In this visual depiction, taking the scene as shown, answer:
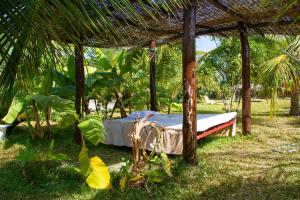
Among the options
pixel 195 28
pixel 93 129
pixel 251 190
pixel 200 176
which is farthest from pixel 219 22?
pixel 93 129

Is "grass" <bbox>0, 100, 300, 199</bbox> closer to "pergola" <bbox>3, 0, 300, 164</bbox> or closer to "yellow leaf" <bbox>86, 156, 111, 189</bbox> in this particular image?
"yellow leaf" <bbox>86, 156, 111, 189</bbox>

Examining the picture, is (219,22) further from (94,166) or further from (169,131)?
(94,166)

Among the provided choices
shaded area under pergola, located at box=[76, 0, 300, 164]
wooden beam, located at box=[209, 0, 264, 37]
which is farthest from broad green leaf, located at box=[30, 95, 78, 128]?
wooden beam, located at box=[209, 0, 264, 37]

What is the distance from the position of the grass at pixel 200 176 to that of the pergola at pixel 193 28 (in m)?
0.57

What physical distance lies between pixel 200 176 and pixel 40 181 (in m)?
2.25

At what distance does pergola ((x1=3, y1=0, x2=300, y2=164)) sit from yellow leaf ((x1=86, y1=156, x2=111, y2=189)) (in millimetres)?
1366

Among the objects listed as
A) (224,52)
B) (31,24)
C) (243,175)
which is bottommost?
(243,175)

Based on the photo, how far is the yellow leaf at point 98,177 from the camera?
4.25 meters

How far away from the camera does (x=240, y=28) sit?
24.8 feet

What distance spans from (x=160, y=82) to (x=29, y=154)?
9.26 m

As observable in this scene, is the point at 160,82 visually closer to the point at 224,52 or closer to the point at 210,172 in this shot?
the point at 224,52

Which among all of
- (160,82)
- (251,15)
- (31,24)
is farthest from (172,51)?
(31,24)

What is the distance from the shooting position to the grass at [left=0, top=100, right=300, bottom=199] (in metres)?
4.40

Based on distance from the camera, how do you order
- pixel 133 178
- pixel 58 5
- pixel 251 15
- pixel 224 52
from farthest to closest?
pixel 224 52 < pixel 251 15 < pixel 133 178 < pixel 58 5
